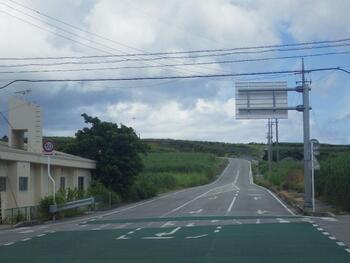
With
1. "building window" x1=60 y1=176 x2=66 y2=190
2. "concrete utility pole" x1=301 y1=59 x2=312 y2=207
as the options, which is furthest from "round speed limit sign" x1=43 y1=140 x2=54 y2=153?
"concrete utility pole" x1=301 y1=59 x2=312 y2=207

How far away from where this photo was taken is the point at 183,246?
59.8ft

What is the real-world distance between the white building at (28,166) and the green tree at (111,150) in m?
2.69

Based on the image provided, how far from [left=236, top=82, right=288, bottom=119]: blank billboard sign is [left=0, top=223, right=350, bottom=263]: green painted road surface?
54.8 ft

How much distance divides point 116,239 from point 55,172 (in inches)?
935

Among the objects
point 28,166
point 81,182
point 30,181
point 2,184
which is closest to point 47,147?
point 2,184

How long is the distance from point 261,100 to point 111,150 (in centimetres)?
1728

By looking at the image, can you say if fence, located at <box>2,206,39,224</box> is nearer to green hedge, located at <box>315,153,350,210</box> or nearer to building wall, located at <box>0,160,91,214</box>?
building wall, located at <box>0,160,91,214</box>

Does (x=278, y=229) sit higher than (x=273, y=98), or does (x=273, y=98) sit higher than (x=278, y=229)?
(x=273, y=98)

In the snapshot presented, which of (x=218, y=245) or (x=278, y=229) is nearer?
(x=218, y=245)

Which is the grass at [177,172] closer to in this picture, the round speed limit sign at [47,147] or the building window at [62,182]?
the building window at [62,182]

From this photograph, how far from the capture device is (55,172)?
4438 cm

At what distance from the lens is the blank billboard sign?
136 feet

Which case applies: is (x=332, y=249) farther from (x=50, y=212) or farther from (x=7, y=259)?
(x=50, y=212)

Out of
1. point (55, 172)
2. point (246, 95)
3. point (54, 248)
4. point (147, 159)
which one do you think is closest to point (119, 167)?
point (55, 172)
